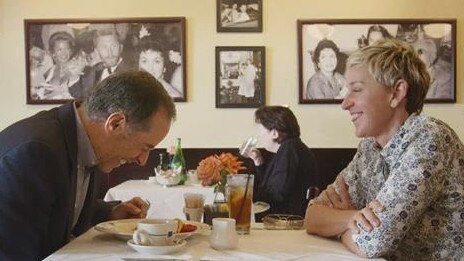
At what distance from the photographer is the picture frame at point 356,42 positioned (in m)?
4.59

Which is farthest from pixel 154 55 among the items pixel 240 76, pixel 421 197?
pixel 421 197

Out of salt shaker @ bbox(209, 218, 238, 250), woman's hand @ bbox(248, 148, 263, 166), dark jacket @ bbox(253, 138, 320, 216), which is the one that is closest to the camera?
salt shaker @ bbox(209, 218, 238, 250)

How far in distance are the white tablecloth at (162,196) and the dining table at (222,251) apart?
189cm

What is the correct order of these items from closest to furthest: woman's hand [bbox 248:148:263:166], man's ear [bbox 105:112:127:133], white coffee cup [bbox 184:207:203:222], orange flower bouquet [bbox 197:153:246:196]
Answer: man's ear [bbox 105:112:127:133] → white coffee cup [bbox 184:207:203:222] → orange flower bouquet [bbox 197:153:246:196] → woman's hand [bbox 248:148:263:166]

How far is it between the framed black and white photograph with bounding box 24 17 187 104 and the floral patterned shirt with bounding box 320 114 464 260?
9.98 feet

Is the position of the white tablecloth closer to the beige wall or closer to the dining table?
the beige wall

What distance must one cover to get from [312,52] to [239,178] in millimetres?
2925

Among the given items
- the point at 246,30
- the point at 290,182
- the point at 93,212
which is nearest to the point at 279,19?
the point at 246,30

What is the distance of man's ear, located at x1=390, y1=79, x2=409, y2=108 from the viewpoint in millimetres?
1784

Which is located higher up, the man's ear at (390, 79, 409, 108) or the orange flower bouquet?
the man's ear at (390, 79, 409, 108)

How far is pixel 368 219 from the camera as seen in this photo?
1.57 metres

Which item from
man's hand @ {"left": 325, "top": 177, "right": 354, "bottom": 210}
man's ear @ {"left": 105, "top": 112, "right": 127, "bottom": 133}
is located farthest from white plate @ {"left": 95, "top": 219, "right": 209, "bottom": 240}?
man's hand @ {"left": 325, "top": 177, "right": 354, "bottom": 210}

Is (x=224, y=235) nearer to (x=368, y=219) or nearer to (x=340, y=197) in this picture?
(x=368, y=219)

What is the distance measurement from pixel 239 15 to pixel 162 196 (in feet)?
5.21
